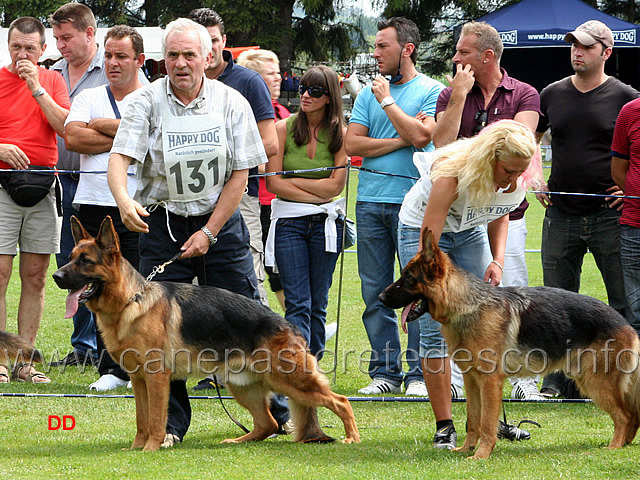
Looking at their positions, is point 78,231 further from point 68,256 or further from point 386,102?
point 386,102

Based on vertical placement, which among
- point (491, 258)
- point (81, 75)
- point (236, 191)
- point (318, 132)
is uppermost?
point (81, 75)

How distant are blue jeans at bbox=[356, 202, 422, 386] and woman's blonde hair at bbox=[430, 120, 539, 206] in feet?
5.59

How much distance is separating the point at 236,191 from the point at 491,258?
1.59 meters

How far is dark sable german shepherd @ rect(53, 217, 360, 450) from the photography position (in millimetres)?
4609

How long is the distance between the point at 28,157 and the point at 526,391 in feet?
14.0

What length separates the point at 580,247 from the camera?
6.47 meters

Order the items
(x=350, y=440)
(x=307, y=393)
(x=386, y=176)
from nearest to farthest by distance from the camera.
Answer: (x=307, y=393) < (x=350, y=440) < (x=386, y=176)

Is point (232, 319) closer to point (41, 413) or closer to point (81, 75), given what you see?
point (41, 413)

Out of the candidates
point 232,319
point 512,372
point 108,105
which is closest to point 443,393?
point 512,372

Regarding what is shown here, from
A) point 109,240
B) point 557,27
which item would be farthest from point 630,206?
point 557,27

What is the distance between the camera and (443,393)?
4.81m

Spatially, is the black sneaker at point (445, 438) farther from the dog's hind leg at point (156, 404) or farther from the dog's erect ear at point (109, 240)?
the dog's erect ear at point (109, 240)

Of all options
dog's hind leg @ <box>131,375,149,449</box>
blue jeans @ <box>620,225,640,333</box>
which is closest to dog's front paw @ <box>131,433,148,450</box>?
dog's hind leg @ <box>131,375,149,449</box>

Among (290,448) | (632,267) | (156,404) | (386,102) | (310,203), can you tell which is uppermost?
(386,102)
